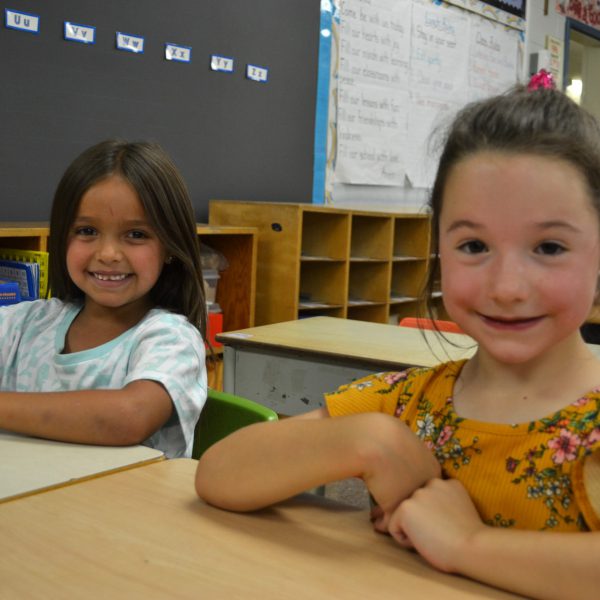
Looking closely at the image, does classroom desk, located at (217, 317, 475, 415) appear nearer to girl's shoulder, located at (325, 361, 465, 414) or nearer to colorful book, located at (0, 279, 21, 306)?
colorful book, located at (0, 279, 21, 306)

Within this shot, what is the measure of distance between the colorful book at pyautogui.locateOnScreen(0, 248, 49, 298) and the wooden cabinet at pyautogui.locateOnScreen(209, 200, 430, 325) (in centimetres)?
141

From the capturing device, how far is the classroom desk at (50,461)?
0.87 m

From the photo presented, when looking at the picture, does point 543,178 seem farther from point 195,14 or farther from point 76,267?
point 195,14

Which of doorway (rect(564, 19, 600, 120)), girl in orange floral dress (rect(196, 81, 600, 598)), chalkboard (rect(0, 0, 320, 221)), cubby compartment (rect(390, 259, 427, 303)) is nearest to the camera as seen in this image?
girl in orange floral dress (rect(196, 81, 600, 598))

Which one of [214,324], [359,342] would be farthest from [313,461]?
→ [214,324]

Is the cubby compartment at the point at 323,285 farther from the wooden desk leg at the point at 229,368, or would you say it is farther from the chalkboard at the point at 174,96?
the wooden desk leg at the point at 229,368

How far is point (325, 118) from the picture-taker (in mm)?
4891

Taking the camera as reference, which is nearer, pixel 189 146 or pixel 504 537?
pixel 504 537

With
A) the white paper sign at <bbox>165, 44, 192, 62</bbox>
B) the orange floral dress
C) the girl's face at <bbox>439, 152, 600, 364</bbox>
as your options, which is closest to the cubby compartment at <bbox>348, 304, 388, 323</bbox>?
A: the white paper sign at <bbox>165, 44, 192, 62</bbox>

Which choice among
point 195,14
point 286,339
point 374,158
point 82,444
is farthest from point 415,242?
point 82,444

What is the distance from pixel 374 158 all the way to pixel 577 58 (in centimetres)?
414

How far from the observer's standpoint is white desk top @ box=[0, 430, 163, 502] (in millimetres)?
875

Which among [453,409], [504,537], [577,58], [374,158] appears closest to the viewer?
[504,537]

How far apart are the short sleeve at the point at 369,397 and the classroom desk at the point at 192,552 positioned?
5.7 inches
